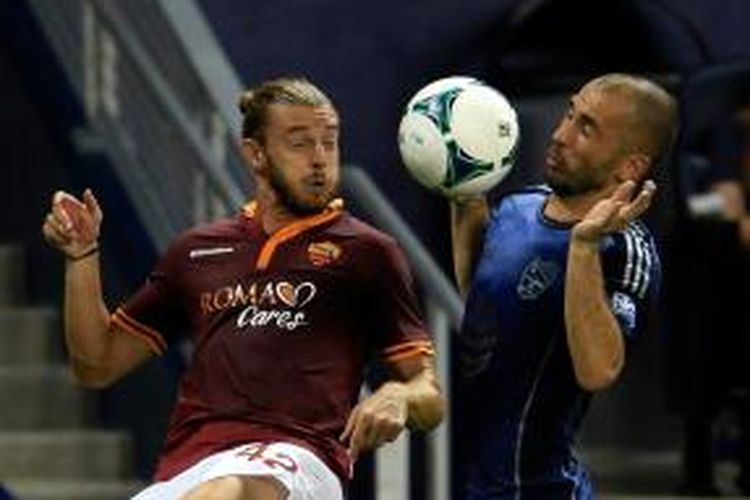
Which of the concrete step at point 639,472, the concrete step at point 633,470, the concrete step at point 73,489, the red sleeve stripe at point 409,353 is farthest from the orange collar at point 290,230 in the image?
the concrete step at point 633,470

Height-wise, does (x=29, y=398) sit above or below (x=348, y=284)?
below

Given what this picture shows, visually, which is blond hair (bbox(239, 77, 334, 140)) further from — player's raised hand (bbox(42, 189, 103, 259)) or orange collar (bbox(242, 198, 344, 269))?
player's raised hand (bbox(42, 189, 103, 259))

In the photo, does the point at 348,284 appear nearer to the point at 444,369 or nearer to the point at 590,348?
the point at 590,348

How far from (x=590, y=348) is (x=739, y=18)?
5.91m

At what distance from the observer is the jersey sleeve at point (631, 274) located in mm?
7758

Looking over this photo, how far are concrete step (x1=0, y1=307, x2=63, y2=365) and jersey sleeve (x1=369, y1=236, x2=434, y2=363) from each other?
422 centimetres

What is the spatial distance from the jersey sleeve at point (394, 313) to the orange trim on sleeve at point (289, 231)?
0.17 m

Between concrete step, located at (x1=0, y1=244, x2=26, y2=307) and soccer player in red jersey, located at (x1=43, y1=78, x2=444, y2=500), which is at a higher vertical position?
soccer player in red jersey, located at (x1=43, y1=78, x2=444, y2=500)

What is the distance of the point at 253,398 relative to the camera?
25.5 ft

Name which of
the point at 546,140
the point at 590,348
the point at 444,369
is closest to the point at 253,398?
the point at 590,348

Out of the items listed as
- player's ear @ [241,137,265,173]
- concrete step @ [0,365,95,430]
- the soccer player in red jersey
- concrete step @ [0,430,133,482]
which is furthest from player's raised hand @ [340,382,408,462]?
concrete step @ [0,365,95,430]

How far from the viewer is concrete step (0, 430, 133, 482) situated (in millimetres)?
11422

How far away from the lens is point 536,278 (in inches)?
307

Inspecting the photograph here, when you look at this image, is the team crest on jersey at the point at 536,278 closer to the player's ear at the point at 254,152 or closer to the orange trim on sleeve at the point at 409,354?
the orange trim on sleeve at the point at 409,354
